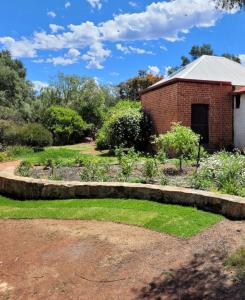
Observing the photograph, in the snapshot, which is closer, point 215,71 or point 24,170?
point 24,170

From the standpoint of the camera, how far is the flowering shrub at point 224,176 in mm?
6840

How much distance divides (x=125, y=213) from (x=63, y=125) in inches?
710

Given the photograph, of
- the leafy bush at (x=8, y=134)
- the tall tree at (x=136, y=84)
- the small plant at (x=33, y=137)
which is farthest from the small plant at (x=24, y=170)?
the tall tree at (x=136, y=84)

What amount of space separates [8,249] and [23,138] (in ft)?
44.7

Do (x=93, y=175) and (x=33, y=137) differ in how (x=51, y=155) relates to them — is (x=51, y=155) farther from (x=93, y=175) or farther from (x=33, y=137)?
(x=93, y=175)

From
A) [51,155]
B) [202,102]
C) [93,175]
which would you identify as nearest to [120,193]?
[93,175]

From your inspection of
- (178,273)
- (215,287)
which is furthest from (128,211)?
(215,287)

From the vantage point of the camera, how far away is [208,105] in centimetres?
1583

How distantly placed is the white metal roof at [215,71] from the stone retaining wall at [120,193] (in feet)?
30.0

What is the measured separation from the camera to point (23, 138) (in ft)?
60.7

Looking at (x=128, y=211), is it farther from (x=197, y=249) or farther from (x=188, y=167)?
(x=188, y=167)

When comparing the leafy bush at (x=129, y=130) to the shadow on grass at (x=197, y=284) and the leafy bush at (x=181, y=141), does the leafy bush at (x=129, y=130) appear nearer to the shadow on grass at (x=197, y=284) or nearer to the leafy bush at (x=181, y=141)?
Answer: the leafy bush at (x=181, y=141)

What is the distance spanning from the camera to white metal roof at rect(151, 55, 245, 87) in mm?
16234

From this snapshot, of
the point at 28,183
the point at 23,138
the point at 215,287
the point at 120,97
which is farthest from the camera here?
the point at 120,97
